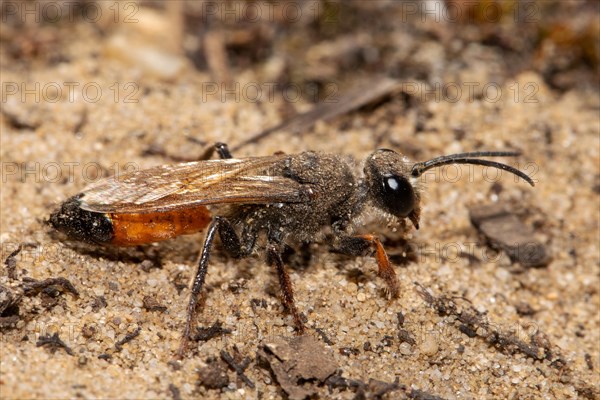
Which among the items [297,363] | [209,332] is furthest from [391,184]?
[209,332]

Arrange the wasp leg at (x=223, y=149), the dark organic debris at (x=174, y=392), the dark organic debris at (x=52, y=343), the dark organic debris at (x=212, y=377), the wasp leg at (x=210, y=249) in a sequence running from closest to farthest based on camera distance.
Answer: the dark organic debris at (x=174, y=392)
the dark organic debris at (x=212, y=377)
the dark organic debris at (x=52, y=343)
the wasp leg at (x=210, y=249)
the wasp leg at (x=223, y=149)

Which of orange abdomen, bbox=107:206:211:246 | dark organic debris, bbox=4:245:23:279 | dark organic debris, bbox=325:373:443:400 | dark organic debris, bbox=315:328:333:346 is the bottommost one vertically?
dark organic debris, bbox=325:373:443:400

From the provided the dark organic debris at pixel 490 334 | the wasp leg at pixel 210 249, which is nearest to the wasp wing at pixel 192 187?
the wasp leg at pixel 210 249

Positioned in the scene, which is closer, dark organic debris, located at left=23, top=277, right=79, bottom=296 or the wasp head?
dark organic debris, located at left=23, top=277, right=79, bottom=296

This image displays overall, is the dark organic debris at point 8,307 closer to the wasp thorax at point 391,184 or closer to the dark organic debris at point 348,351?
the dark organic debris at point 348,351

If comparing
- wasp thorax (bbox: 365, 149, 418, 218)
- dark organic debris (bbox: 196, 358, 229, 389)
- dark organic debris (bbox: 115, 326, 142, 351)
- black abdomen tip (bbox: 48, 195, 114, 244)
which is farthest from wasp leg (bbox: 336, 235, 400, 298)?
black abdomen tip (bbox: 48, 195, 114, 244)

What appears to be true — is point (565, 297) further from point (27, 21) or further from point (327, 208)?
point (27, 21)

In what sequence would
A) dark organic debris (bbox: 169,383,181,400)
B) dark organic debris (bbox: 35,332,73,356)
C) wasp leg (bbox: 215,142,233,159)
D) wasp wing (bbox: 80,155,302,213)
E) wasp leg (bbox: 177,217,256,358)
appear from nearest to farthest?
dark organic debris (bbox: 169,383,181,400) < dark organic debris (bbox: 35,332,73,356) < wasp leg (bbox: 177,217,256,358) < wasp wing (bbox: 80,155,302,213) < wasp leg (bbox: 215,142,233,159)

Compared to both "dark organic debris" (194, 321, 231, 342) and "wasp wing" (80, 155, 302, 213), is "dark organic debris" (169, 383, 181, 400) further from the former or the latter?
"wasp wing" (80, 155, 302, 213)
